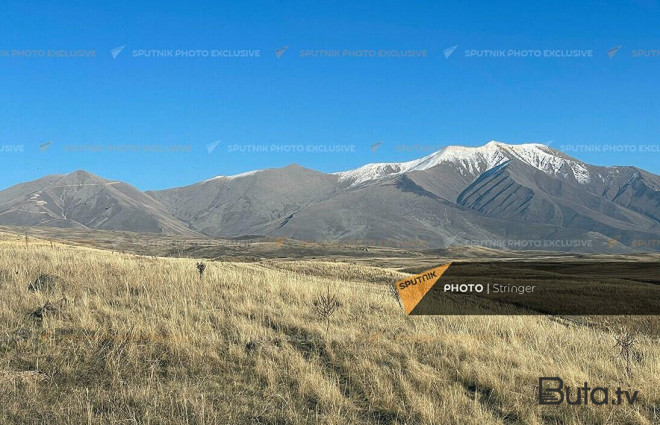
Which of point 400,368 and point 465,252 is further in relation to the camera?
point 465,252

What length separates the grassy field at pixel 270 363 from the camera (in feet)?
21.7

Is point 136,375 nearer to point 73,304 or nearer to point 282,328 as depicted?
point 282,328

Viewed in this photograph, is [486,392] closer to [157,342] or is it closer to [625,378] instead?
[625,378]

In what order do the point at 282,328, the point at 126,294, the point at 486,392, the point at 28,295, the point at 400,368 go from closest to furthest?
the point at 486,392
the point at 400,368
the point at 282,328
the point at 28,295
the point at 126,294

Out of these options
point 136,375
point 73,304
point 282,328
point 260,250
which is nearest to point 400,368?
point 282,328

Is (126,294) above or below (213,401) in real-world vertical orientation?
above

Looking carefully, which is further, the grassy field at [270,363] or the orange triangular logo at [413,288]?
the orange triangular logo at [413,288]

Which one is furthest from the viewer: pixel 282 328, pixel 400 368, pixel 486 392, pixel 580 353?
pixel 282 328

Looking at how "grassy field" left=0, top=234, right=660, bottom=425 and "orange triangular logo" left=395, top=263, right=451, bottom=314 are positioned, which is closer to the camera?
"grassy field" left=0, top=234, right=660, bottom=425

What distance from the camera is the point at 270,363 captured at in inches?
322

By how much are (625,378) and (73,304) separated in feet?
36.7

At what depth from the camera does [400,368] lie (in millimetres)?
8227

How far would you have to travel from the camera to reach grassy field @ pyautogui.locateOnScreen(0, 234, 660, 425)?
663 cm

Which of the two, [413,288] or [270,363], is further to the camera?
[413,288]
